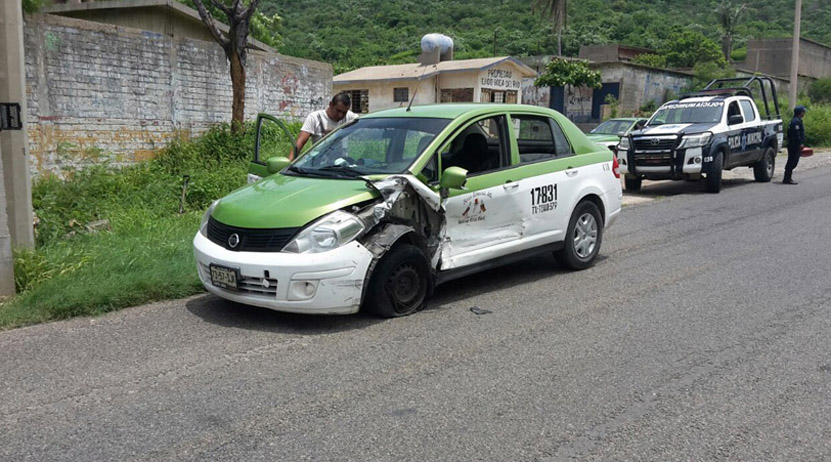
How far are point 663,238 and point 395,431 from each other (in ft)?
22.6

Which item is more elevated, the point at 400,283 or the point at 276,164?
the point at 276,164

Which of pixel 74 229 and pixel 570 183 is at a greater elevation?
pixel 570 183

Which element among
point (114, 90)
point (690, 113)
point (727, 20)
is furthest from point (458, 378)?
point (727, 20)

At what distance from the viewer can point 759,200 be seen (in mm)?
13875

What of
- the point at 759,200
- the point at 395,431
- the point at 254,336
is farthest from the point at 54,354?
the point at 759,200

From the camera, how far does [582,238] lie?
7.97 meters

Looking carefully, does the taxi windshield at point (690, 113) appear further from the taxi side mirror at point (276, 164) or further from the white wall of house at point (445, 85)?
the white wall of house at point (445, 85)

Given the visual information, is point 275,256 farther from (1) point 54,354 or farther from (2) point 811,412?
(2) point 811,412

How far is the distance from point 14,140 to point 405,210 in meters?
3.73

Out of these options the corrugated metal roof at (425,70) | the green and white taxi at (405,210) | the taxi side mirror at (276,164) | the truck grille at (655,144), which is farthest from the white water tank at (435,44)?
the taxi side mirror at (276,164)

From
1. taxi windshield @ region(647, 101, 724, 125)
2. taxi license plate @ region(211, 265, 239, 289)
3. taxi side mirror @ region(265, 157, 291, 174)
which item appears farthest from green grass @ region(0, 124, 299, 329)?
taxi windshield @ region(647, 101, 724, 125)

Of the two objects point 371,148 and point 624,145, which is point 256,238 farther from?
point 624,145

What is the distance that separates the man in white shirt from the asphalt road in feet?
9.25

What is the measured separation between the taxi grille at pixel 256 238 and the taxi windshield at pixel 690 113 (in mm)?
12360
